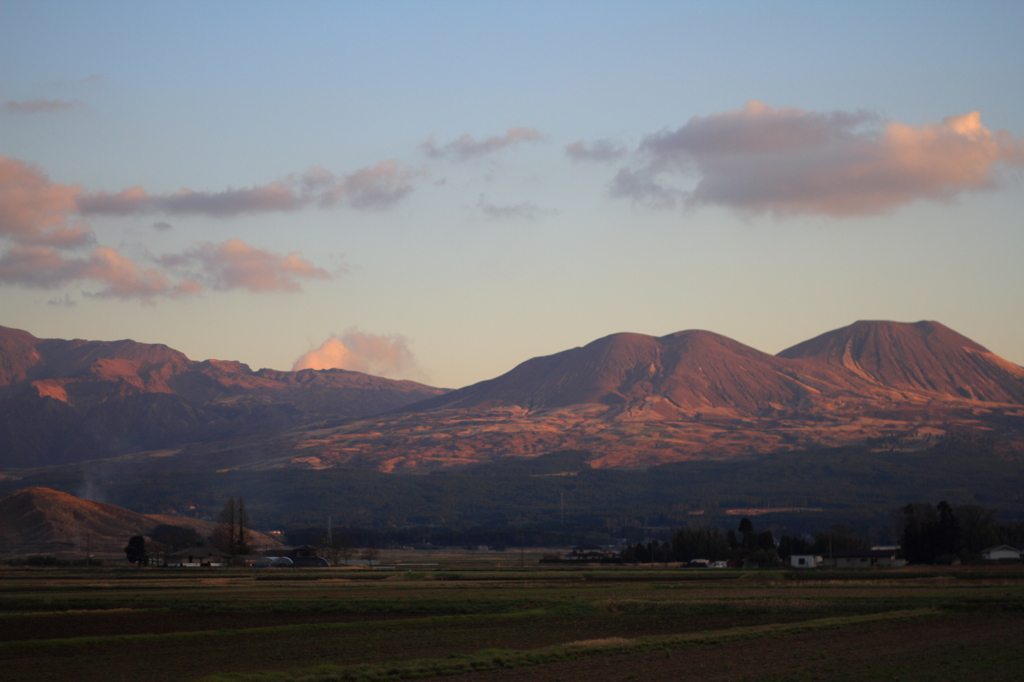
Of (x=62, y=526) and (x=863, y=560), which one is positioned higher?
(x=62, y=526)

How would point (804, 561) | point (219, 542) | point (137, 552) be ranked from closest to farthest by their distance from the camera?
point (804, 561), point (137, 552), point (219, 542)

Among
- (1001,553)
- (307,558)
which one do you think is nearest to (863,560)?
(1001,553)

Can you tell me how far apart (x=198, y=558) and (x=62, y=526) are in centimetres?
6922

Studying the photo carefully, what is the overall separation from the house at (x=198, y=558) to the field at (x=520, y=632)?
51.5 meters

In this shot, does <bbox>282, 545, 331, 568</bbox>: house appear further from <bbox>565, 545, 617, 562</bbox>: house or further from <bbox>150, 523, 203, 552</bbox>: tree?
<bbox>565, 545, 617, 562</bbox>: house

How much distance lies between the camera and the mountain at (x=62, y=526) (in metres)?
171

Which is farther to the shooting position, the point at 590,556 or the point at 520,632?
the point at 590,556

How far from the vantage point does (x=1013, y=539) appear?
121062 mm

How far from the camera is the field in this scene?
29.5 metres

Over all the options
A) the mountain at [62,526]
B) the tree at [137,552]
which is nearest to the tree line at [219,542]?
the tree at [137,552]

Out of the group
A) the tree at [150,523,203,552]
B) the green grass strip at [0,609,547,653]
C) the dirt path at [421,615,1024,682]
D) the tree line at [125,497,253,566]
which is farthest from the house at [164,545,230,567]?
the dirt path at [421,615,1024,682]

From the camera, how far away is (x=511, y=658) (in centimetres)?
3134

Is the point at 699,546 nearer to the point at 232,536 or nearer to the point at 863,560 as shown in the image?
the point at 863,560

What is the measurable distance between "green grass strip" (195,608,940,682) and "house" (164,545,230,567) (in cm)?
9419
